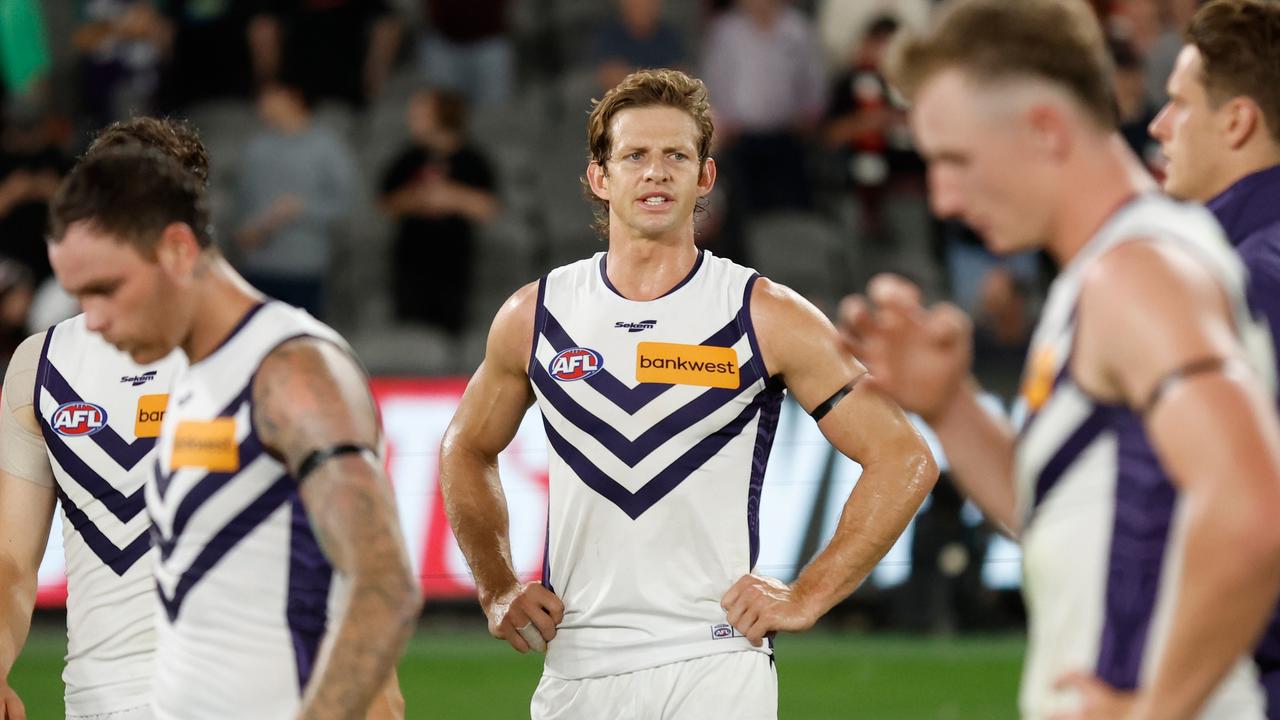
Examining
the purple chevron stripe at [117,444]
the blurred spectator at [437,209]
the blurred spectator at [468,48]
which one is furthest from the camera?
the blurred spectator at [468,48]

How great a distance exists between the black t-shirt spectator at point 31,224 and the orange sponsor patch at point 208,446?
1037 centimetres

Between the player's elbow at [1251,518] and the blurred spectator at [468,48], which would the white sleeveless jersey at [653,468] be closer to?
the player's elbow at [1251,518]

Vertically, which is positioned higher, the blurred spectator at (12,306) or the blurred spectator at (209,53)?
the blurred spectator at (209,53)

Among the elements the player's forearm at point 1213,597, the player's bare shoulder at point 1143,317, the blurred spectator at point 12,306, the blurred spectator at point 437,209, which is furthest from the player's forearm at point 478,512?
the blurred spectator at point 12,306

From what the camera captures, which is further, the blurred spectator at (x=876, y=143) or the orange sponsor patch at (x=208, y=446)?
the blurred spectator at (x=876, y=143)

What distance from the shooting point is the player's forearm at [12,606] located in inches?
193

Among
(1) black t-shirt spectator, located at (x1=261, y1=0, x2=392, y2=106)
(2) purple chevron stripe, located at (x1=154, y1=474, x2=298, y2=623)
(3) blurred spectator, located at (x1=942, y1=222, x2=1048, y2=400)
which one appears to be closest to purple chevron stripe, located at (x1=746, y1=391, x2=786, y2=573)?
(2) purple chevron stripe, located at (x1=154, y1=474, x2=298, y2=623)

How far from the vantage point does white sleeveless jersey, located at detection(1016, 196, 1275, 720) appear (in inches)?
114

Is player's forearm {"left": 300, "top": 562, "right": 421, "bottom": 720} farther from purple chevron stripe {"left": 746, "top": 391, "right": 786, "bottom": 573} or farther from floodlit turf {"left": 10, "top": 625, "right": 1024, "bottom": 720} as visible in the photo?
floodlit turf {"left": 10, "top": 625, "right": 1024, "bottom": 720}

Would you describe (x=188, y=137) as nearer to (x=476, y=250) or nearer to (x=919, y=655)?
(x=919, y=655)

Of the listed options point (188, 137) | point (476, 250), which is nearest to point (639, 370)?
point (188, 137)

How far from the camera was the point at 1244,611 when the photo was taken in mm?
2611

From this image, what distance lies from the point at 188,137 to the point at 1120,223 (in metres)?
3.27

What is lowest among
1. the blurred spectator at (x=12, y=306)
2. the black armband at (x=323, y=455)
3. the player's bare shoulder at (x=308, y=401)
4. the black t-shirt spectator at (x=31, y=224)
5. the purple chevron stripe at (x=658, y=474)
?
the blurred spectator at (x=12, y=306)
